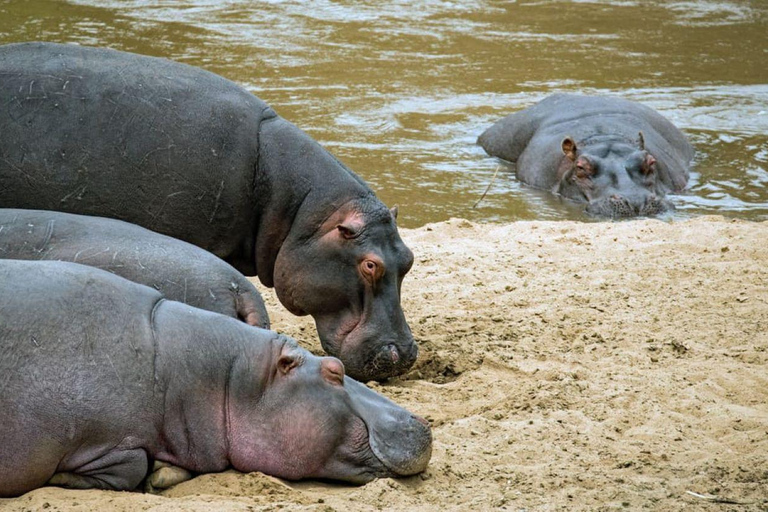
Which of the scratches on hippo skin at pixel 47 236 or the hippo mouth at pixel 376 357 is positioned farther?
the hippo mouth at pixel 376 357

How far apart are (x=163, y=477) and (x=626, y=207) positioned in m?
6.53

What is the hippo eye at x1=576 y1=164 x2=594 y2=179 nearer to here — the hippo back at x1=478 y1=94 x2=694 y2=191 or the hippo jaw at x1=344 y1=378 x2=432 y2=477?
the hippo back at x1=478 y1=94 x2=694 y2=191

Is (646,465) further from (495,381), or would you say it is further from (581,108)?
(581,108)

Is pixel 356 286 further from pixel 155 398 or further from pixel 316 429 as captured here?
pixel 155 398

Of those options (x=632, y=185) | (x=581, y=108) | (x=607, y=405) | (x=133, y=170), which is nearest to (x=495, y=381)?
(x=607, y=405)

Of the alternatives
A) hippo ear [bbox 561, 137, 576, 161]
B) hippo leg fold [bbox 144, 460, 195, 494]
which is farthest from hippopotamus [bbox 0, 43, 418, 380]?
hippo ear [bbox 561, 137, 576, 161]

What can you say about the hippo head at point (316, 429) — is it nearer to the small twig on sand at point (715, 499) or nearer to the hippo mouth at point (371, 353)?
the small twig on sand at point (715, 499)

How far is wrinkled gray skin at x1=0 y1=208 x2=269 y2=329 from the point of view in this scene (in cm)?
450

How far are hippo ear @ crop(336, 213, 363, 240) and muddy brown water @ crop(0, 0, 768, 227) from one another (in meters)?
3.53

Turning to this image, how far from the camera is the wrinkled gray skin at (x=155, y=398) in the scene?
3668 millimetres

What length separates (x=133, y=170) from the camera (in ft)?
17.3

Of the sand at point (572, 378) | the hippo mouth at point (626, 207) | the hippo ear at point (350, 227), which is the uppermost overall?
the hippo ear at point (350, 227)

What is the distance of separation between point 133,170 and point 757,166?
7432mm

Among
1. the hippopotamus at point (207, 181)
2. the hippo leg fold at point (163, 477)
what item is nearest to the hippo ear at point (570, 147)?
the hippopotamus at point (207, 181)
